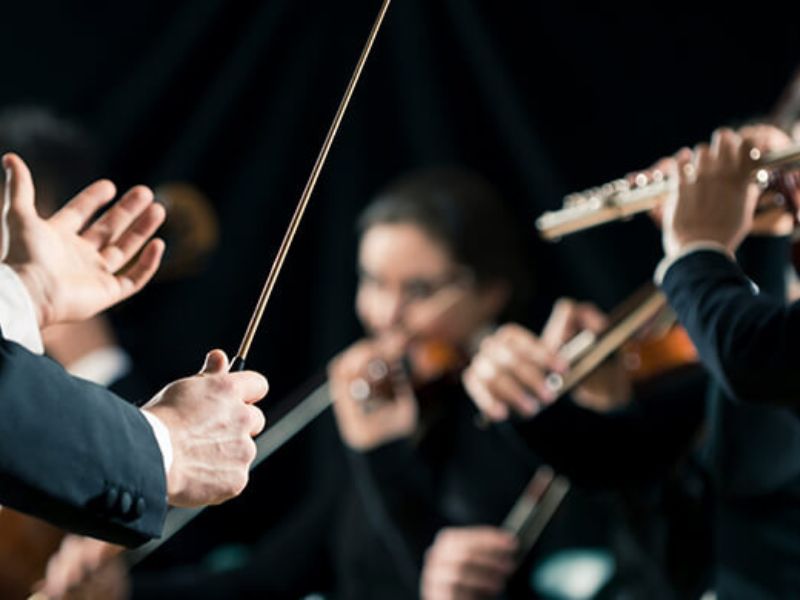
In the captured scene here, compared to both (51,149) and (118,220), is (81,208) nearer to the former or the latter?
(118,220)

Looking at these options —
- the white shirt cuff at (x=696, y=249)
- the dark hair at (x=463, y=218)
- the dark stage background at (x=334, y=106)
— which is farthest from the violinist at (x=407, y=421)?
the white shirt cuff at (x=696, y=249)

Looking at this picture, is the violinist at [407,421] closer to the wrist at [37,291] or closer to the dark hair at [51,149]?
the dark hair at [51,149]

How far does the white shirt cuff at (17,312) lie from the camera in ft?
3.21

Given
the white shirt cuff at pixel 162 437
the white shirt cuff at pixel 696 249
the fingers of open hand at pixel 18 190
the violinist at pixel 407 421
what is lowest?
the violinist at pixel 407 421

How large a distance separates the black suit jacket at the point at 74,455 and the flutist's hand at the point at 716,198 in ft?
1.58

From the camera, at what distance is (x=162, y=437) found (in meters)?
0.88

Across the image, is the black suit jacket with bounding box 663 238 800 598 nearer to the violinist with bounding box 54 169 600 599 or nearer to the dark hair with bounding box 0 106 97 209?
the violinist with bounding box 54 169 600 599

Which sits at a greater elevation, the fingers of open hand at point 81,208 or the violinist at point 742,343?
the fingers of open hand at point 81,208

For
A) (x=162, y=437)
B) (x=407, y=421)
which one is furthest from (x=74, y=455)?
(x=407, y=421)

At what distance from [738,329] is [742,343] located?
0.01 m

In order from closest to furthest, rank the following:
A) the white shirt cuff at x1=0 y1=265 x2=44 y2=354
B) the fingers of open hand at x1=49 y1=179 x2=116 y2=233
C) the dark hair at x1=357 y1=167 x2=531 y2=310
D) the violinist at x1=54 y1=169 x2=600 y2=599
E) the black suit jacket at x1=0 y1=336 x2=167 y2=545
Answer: the black suit jacket at x1=0 y1=336 x2=167 y2=545
the white shirt cuff at x1=0 y1=265 x2=44 y2=354
the fingers of open hand at x1=49 y1=179 x2=116 y2=233
the violinist at x1=54 y1=169 x2=600 y2=599
the dark hair at x1=357 y1=167 x2=531 y2=310

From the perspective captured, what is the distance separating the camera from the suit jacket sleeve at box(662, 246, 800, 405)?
1055 mm

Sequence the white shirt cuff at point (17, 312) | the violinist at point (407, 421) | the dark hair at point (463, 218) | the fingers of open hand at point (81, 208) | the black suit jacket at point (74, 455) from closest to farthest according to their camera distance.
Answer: the black suit jacket at point (74, 455)
the white shirt cuff at point (17, 312)
the fingers of open hand at point (81, 208)
the violinist at point (407, 421)
the dark hair at point (463, 218)

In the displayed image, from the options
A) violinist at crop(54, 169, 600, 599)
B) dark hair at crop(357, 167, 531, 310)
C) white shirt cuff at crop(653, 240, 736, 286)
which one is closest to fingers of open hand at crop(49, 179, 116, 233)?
white shirt cuff at crop(653, 240, 736, 286)
